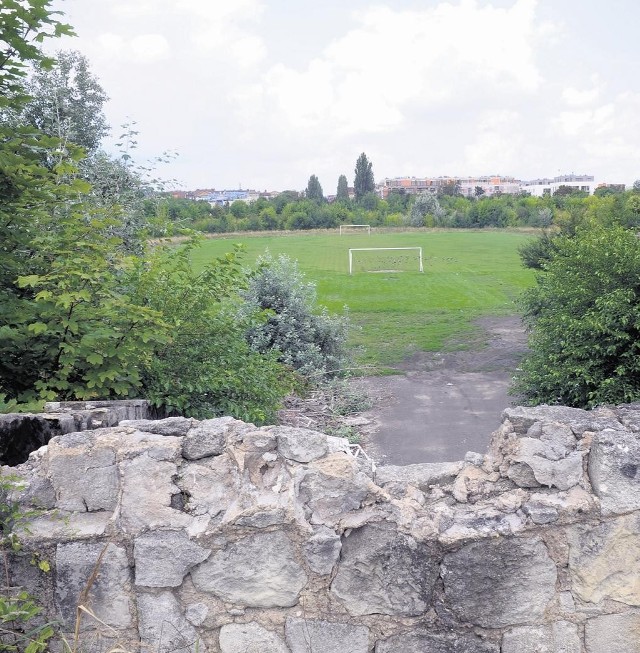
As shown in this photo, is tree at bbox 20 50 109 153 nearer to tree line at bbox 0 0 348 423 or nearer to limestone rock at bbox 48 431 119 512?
tree line at bbox 0 0 348 423

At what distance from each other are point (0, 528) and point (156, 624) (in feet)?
2.92

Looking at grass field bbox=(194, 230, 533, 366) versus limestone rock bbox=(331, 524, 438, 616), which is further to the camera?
grass field bbox=(194, 230, 533, 366)

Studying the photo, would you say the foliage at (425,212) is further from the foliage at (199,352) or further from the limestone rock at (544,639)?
the limestone rock at (544,639)

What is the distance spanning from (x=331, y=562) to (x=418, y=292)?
2797 centimetres

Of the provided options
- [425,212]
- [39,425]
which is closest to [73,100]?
[39,425]

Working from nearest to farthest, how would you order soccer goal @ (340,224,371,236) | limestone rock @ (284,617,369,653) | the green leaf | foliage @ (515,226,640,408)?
limestone rock @ (284,617,369,653) → the green leaf → foliage @ (515,226,640,408) → soccer goal @ (340,224,371,236)

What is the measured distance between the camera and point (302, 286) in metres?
16.1

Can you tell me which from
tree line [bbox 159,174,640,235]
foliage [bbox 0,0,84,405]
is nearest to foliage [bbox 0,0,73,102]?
foliage [bbox 0,0,84,405]

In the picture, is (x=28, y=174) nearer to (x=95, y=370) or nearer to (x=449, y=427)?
(x=95, y=370)

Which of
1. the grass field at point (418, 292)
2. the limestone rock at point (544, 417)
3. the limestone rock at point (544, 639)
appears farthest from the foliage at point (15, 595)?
the grass field at point (418, 292)

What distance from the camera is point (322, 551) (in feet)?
10.7

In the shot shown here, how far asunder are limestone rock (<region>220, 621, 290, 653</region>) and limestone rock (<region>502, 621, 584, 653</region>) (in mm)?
1110

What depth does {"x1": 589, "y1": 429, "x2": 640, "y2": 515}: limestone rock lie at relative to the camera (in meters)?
3.29

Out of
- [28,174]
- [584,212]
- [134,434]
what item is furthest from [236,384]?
[584,212]
